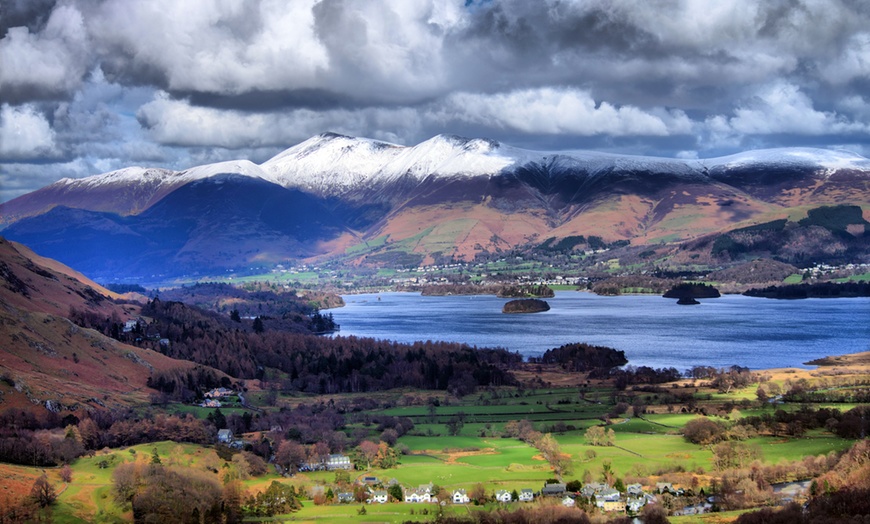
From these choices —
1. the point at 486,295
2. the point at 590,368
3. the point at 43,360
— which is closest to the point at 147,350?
the point at 43,360

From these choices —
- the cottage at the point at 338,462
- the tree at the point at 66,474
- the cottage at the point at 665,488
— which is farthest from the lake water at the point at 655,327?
the tree at the point at 66,474

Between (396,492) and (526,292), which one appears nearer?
(396,492)

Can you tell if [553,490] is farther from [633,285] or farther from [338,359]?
[633,285]

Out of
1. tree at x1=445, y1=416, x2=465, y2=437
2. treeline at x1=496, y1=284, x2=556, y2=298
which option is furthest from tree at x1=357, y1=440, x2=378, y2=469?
treeline at x1=496, y1=284, x2=556, y2=298

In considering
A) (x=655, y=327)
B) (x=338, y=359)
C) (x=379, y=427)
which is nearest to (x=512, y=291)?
(x=655, y=327)

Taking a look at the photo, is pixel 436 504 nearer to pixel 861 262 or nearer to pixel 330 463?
pixel 330 463

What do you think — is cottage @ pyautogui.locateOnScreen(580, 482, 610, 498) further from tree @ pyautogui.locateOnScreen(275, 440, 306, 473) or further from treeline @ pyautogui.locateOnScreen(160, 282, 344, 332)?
treeline @ pyautogui.locateOnScreen(160, 282, 344, 332)

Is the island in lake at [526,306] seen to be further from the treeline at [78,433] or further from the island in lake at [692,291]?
the treeline at [78,433]
